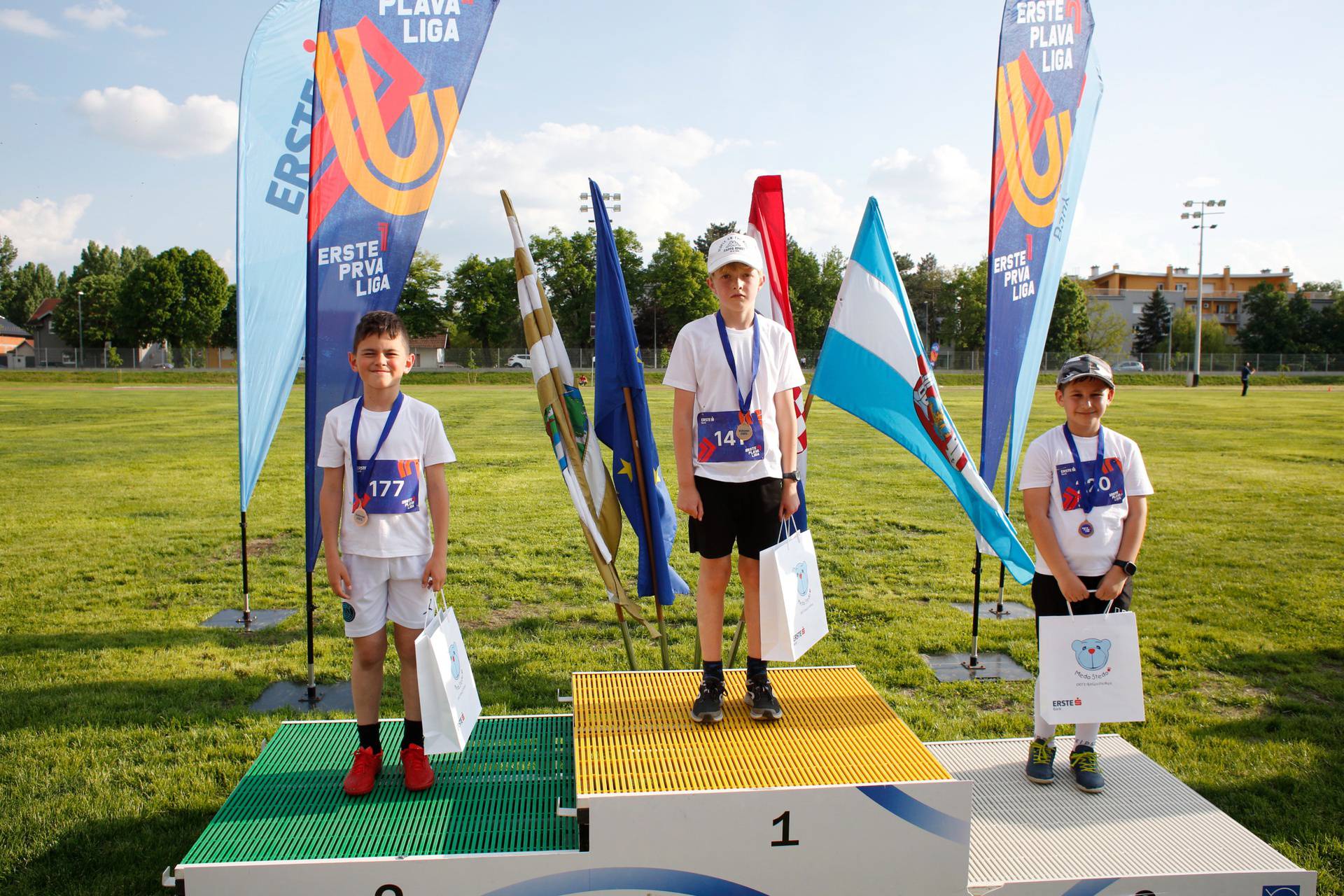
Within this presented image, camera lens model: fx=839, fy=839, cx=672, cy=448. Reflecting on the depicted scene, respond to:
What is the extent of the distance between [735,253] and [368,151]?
75.7 inches

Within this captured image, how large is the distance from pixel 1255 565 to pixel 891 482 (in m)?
5.08

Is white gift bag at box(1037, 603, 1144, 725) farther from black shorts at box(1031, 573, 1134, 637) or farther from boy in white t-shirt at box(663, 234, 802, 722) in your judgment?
boy in white t-shirt at box(663, 234, 802, 722)

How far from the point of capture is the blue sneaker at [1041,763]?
3518 mm

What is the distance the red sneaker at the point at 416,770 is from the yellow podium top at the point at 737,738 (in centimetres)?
57

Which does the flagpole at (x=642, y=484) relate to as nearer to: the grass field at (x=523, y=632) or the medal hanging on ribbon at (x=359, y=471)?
the grass field at (x=523, y=632)

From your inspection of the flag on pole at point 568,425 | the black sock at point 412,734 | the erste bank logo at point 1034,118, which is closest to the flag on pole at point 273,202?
the flag on pole at point 568,425

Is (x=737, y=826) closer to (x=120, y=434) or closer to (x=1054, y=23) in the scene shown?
(x=1054, y=23)

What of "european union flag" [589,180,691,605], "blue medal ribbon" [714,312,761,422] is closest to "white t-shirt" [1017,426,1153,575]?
"blue medal ribbon" [714,312,761,422]

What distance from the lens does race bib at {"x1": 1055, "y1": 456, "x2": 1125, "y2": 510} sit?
3.41 metres

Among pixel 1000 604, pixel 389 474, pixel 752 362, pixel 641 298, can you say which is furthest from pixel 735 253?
pixel 641 298

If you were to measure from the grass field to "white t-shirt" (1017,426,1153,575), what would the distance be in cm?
124

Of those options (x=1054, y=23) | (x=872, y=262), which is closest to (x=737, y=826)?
(x=872, y=262)

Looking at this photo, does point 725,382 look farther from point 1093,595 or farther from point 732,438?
point 1093,595

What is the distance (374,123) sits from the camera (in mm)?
4023
